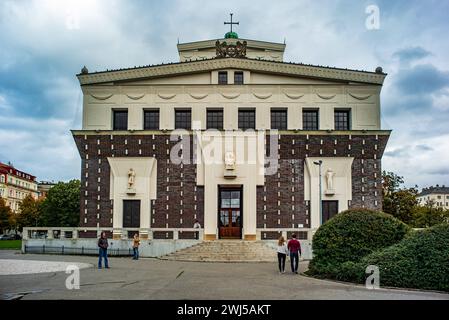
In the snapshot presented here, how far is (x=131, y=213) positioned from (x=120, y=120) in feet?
27.6

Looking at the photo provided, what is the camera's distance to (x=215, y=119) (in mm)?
42375

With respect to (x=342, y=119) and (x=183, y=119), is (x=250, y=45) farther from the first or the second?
(x=342, y=119)

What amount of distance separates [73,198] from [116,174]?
4002 cm

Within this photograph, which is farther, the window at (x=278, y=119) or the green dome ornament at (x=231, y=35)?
the green dome ornament at (x=231, y=35)

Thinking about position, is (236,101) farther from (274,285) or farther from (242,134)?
(274,285)

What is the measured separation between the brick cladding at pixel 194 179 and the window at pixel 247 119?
2.22 m

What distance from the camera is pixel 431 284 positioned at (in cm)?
1833

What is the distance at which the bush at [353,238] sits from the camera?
71.4 feet

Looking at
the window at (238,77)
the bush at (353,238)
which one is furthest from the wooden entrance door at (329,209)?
the bush at (353,238)

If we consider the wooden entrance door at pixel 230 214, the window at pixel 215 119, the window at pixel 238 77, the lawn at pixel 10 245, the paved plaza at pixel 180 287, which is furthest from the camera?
the lawn at pixel 10 245

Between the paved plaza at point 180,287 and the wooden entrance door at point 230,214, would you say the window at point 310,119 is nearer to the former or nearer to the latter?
the wooden entrance door at point 230,214

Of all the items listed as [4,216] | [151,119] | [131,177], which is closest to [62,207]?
[4,216]
